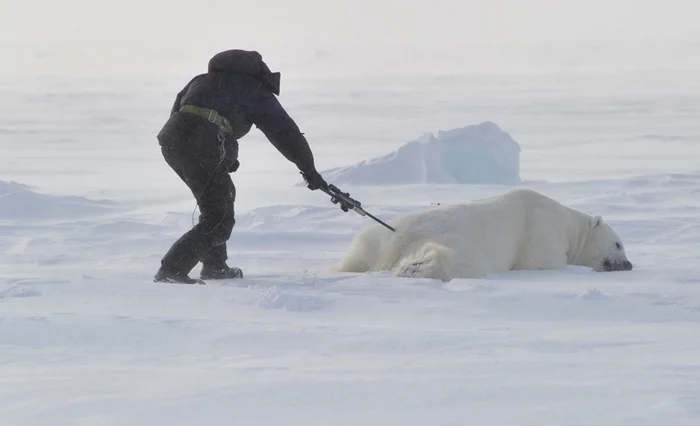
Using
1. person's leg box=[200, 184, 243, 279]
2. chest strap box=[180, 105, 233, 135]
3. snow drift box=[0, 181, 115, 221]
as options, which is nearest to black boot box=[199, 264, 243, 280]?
person's leg box=[200, 184, 243, 279]

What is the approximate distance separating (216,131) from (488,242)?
155cm

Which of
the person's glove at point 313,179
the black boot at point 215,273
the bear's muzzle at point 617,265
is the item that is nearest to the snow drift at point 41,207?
the black boot at point 215,273

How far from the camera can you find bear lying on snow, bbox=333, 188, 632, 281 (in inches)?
185

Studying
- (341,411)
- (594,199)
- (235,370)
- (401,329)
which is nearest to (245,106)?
(401,329)

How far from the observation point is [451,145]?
A: 12797 millimetres

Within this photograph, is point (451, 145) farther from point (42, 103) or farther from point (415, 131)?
point (42, 103)

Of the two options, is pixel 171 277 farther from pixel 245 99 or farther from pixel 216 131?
pixel 245 99

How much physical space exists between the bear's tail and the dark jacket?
2.36ft

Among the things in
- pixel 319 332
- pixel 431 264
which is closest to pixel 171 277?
pixel 431 264

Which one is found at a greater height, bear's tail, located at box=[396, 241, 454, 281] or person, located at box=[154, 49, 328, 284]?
person, located at box=[154, 49, 328, 284]

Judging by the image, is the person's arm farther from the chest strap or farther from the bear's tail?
the bear's tail

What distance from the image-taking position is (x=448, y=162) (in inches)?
508

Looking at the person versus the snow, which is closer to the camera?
the person

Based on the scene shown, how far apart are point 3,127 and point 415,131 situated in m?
11.5
